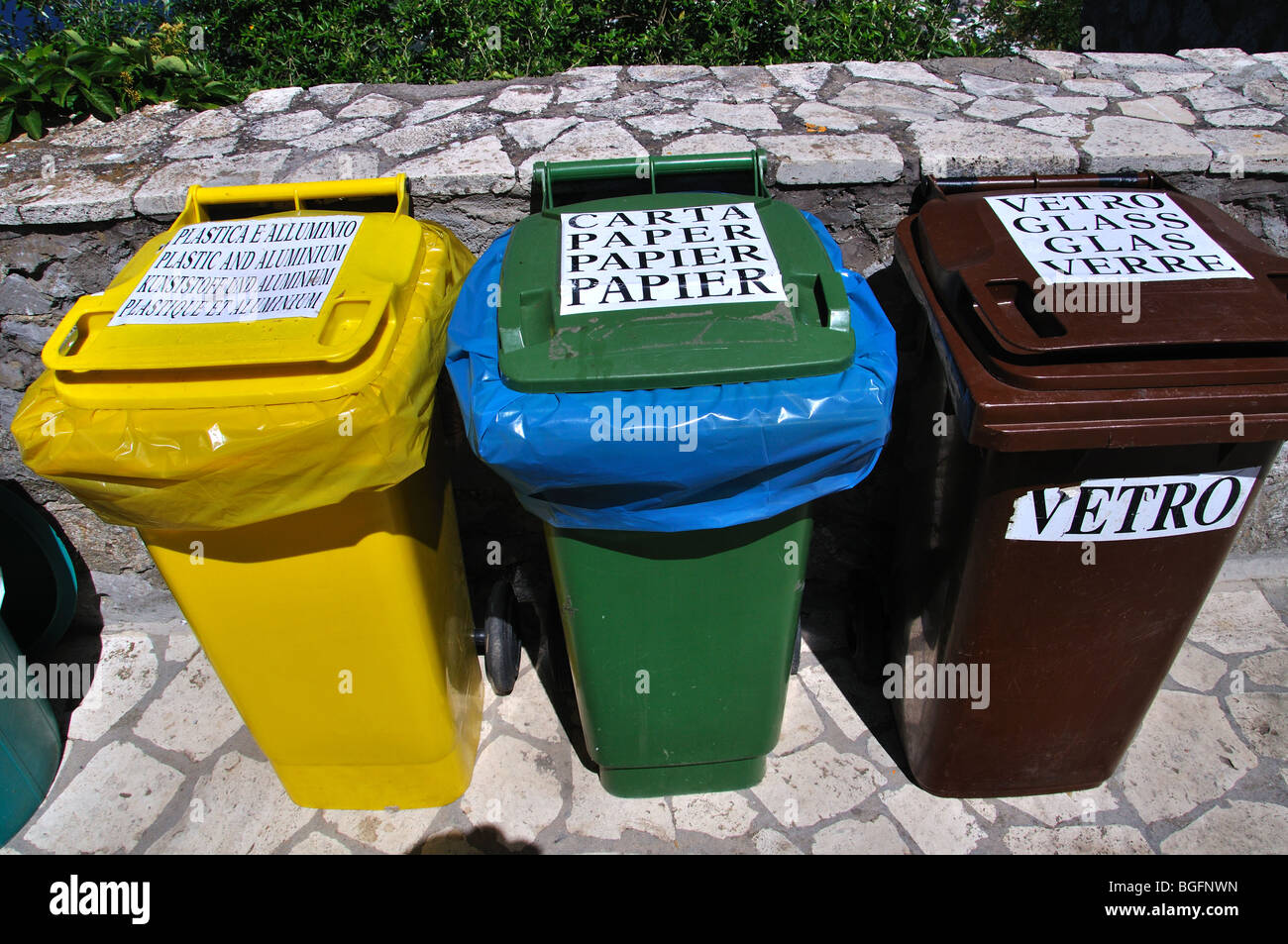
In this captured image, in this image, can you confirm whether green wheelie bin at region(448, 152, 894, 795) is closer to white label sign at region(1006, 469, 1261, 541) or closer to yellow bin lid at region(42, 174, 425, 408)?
yellow bin lid at region(42, 174, 425, 408)

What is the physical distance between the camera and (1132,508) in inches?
72.1

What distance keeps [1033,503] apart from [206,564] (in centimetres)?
179

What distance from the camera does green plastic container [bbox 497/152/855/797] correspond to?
1.69m

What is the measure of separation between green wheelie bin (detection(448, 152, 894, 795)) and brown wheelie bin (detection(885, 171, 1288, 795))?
276 millimetres

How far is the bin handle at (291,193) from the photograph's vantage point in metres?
2.31

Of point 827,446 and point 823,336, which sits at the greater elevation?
point 823,336

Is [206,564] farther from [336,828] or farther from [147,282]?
[336,828]

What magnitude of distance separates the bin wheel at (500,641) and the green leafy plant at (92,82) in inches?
82.6

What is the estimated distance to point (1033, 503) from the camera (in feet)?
6.00

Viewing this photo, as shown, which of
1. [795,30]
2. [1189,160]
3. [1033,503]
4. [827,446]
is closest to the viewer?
[827,446]

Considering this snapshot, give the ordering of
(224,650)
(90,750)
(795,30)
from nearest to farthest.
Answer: (224,650) → (90,750) → (795,30)

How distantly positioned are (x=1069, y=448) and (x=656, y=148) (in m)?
1.62

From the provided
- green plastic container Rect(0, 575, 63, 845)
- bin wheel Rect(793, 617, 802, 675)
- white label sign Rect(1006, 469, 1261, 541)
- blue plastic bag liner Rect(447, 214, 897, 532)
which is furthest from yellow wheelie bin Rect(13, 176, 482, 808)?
white label sign Rect(1006, 469, 1261, 541)

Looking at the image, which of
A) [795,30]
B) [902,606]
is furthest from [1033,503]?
[795,30]
